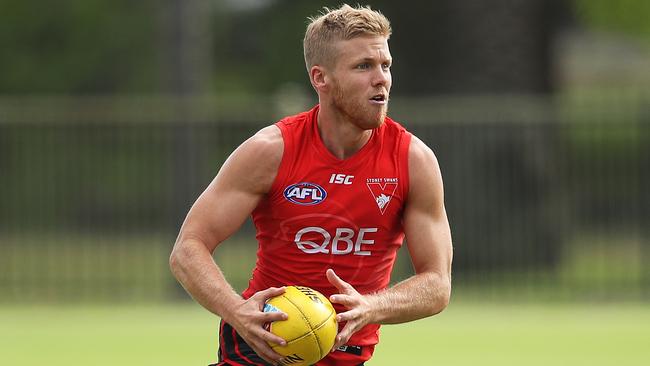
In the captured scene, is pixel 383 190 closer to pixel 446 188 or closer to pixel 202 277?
pixel 202 277

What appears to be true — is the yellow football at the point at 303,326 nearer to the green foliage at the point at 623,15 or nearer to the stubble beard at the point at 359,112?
the stubble beard at the point at 359,112

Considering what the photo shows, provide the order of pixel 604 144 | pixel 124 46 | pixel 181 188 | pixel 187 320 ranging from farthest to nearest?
pixel 124 46 < pixel 604 144 < pixel 181 188 < pixel 187 320

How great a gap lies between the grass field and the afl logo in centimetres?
505

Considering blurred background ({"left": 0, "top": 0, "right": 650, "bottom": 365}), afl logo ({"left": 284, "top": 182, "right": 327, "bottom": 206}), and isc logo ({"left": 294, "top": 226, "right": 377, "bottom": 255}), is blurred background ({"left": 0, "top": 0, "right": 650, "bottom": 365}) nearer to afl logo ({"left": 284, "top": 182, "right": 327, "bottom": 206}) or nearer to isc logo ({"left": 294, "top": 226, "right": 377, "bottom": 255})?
isc logo ({"left": 294, "top": 226, "right": 377, "bottom": 255})

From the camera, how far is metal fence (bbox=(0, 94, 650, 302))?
60.3ft

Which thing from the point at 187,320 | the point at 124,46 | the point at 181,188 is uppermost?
the point at 124,46

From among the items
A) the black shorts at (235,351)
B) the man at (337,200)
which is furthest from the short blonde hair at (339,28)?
the black shorts at (235,351)

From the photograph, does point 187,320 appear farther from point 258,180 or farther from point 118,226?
point 258,180

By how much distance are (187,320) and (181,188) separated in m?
2.66

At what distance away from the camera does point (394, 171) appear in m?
7.05

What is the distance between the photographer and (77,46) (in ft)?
108

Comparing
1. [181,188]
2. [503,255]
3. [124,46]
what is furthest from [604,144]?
[124,46]

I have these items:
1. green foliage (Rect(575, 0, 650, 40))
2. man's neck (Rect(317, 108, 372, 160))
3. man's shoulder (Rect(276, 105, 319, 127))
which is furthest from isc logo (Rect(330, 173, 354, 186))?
green foliage (Rect(575, 0, 650, 40))

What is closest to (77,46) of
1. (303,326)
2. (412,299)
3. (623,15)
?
(623,15)
